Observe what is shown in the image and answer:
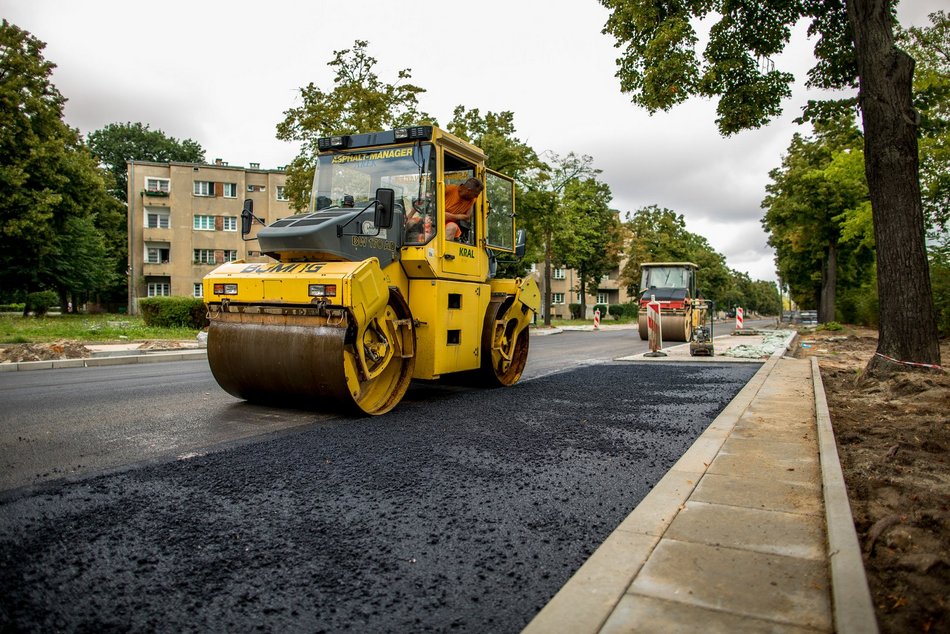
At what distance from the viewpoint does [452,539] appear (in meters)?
3.35

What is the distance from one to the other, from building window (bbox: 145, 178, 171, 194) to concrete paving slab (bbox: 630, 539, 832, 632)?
53.8 meters

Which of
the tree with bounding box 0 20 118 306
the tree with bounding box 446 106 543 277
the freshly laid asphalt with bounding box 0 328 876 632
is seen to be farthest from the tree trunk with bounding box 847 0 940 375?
the tree with bounding box 0 20 118 306

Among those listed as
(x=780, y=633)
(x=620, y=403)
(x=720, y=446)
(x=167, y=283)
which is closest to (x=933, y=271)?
(x=620, y=403)

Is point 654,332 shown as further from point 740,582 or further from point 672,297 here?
point 740,582

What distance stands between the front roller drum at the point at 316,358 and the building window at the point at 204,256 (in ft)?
153

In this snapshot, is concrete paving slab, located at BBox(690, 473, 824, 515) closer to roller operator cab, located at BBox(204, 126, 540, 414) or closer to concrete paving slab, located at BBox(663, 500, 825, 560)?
concrete paving slab, located at BBox(663, 500, 825, 560)

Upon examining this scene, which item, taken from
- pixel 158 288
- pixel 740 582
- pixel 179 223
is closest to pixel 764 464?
pixel 740 582

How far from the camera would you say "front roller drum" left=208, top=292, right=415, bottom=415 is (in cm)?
622

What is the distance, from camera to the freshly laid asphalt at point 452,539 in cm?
251

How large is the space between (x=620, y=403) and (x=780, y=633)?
571cm

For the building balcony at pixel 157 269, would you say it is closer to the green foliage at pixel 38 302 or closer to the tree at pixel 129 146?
the green foliage at pixel 38 302

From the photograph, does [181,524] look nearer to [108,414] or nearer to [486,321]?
[108,414]

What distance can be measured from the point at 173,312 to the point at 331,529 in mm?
21296

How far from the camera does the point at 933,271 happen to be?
20250 millimetres
